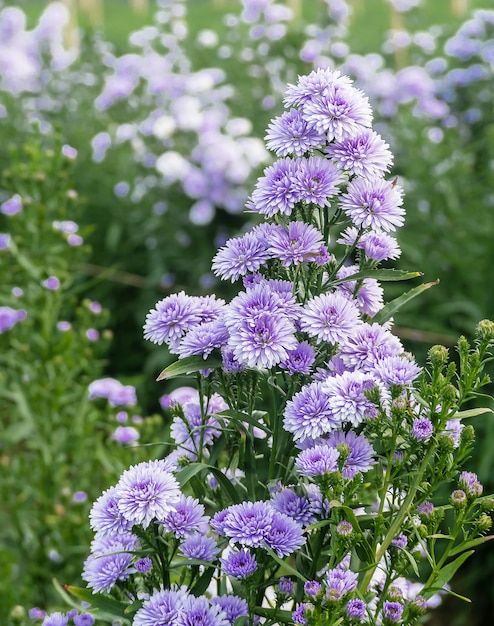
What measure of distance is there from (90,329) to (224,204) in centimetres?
177

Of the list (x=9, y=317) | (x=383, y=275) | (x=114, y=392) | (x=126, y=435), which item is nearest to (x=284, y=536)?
(x=383, y=275)

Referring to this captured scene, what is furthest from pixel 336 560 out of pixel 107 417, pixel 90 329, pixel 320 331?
pixel 90 329

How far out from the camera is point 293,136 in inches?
48.4

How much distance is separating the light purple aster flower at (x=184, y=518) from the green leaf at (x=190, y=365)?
0.51 ft

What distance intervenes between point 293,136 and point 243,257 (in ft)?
0.56

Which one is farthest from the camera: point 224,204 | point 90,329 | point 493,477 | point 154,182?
point 154,182

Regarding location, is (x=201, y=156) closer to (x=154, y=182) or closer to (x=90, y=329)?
(x=154, y=182)

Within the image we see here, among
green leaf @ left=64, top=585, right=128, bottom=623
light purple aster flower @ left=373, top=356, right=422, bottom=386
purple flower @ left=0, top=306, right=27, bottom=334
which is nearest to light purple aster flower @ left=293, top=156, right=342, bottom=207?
light purple aster flower @ left=373, top=356, right=422, bottom=386

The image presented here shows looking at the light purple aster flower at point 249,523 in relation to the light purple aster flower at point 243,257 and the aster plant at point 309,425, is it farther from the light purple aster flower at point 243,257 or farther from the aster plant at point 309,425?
the light purple aster flower at point 243,257

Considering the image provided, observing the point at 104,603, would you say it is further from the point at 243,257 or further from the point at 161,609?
the point at 243,257

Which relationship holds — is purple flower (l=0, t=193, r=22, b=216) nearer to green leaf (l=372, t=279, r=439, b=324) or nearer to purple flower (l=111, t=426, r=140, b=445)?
purple flower (l=111, t=426, r=140, b=445)

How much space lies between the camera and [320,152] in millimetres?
1297

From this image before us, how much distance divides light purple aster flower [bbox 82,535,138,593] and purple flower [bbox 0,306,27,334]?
1.52 m

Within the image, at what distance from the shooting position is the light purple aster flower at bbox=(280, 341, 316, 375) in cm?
121
